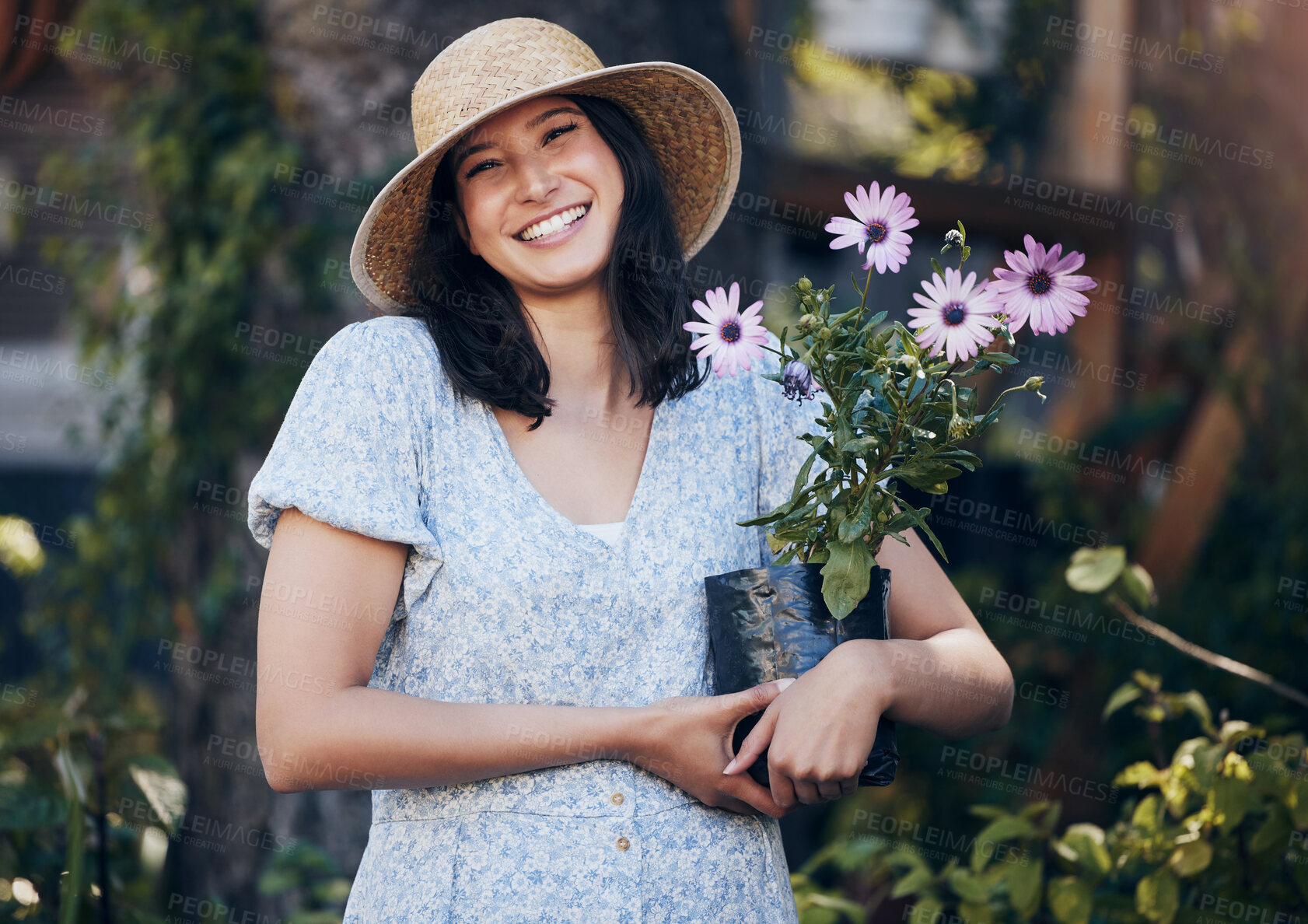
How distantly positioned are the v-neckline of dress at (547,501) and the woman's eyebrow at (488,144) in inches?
13.9

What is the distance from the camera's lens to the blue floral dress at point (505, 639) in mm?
1332

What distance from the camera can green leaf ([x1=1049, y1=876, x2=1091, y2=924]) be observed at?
176 centimetres

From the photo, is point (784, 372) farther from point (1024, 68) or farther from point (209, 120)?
point (1024, 68)

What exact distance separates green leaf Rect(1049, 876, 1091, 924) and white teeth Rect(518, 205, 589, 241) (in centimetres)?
124

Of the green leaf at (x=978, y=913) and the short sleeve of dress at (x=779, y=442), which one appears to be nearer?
the short sleeve of dress at (x=779, y=442)

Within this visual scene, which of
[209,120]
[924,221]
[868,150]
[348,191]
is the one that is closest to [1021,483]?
[924,221]

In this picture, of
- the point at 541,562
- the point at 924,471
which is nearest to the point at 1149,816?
the point at 924,471

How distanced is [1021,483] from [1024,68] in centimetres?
155

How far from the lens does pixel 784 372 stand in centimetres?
132

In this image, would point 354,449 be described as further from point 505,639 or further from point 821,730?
point 821,730

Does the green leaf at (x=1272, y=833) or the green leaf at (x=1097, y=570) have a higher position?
the green leaf at (x=1097, y=570)

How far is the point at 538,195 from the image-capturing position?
1.52m

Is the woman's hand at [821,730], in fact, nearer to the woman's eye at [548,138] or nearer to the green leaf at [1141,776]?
the green leaf at [1141,776]

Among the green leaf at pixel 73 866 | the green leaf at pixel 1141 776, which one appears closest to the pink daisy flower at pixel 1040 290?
the green leaf at pixel 1141 776
